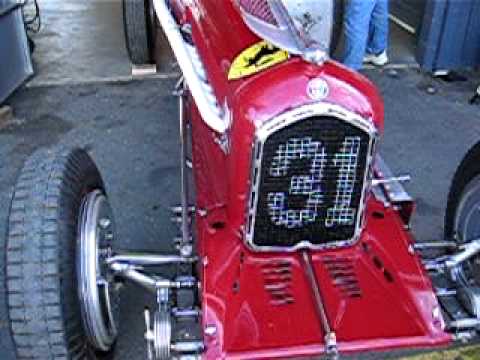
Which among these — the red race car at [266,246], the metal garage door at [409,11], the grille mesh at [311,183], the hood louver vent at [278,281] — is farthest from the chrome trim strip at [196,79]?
the metal garage door at [409,11]

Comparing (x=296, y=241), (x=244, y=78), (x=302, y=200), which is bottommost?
(x=296, y=241)

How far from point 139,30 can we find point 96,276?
3.13 metres

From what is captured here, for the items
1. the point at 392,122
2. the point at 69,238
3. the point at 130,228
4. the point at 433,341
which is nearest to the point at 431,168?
the point at 392,122

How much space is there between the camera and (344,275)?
190 cm

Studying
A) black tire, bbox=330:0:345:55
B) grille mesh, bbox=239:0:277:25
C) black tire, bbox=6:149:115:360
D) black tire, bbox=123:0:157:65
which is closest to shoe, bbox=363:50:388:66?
black tire, bbox=330:0:345:55

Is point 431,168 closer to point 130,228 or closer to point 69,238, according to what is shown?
point 130,228

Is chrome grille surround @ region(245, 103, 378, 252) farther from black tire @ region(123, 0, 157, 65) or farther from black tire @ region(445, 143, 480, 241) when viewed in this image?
black tire @ region(123, 0, 157, 65)

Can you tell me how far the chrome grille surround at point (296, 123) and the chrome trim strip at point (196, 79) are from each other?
0.60 ft

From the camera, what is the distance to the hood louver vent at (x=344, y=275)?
1833 mm

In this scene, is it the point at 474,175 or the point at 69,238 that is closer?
the point at 69,238

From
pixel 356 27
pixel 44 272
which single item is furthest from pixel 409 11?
pixel 44 272

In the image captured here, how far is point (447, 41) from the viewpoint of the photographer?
504 cm

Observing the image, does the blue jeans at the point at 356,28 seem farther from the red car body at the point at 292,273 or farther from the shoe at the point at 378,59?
the red car body at the point at 292,273

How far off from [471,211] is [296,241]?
77 cm
